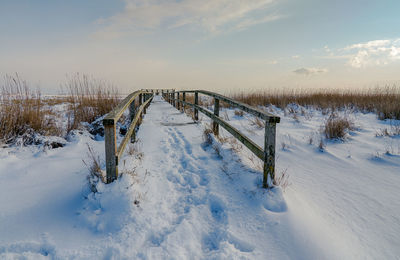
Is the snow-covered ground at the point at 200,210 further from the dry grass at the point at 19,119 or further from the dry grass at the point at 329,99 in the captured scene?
the dry grass at the point at 329,99

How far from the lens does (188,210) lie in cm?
221

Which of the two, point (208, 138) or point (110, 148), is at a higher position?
point (110, 148)

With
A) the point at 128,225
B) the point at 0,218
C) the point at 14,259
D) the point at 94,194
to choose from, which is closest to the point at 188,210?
the point at 128,225

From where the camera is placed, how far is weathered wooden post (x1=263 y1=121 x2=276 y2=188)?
230 centimetres

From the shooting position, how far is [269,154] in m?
2.35

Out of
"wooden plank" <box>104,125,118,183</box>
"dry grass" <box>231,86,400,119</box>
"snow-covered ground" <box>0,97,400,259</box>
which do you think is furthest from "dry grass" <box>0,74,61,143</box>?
"dry grass" <box>231,86,400,119</box>

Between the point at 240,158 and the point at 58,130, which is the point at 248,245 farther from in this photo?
the point at 58,130

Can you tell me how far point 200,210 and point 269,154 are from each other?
36.6 inches

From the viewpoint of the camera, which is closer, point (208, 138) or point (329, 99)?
point (208, 138)

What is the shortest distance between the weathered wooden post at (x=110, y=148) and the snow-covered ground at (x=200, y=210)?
113mm

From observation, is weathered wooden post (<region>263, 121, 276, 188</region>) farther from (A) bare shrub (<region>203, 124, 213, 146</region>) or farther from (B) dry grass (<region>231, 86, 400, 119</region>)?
(B) dry grass (<region>231, 86, 400, 119</region>)

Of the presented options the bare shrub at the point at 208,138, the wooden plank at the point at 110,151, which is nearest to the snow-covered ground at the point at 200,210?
the wooden plank at the point at 110,151

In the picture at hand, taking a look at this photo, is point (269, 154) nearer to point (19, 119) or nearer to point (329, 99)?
point (19, 119)

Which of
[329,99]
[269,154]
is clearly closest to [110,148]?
[269,154]
